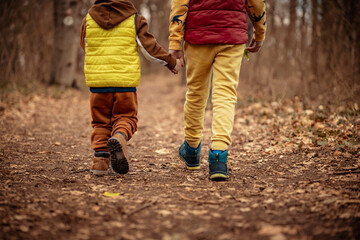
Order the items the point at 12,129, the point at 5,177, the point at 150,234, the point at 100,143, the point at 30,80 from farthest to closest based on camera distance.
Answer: the point at 30,80 → the point at 12,129 → the point at 100,143 → the point at 5,177 → the point at 150,234

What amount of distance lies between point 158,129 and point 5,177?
3245 mm

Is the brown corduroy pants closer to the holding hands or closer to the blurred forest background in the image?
the holding hands

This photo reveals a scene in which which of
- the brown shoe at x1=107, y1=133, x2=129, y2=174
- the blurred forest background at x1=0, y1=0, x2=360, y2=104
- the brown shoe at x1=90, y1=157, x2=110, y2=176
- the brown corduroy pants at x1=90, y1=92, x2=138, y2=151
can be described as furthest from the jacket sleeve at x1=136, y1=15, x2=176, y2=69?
the blurred forest background at x1=0, y1=0, x2=360, y2=104

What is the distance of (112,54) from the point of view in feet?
9.30

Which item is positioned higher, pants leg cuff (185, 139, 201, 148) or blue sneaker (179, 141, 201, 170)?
pants leg cuff (185, 139, 201, 148)

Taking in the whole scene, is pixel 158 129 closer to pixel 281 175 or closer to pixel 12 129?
pixel 12 129

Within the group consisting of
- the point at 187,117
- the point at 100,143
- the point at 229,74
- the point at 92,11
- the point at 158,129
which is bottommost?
the point at 158,129

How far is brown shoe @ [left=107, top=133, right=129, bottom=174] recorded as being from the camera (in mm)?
2602

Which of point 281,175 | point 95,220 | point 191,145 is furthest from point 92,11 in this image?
point 281,175

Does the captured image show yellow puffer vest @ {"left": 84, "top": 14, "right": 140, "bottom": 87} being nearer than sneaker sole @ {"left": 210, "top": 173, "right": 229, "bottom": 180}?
No

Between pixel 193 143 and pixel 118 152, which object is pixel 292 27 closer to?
pixel 193 143

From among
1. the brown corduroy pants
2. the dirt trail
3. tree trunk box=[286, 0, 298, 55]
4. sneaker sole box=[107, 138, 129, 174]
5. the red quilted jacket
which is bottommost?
the dirt trail

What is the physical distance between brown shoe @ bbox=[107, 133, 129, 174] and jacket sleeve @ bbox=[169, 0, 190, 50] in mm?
977

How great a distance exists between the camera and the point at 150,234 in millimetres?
1701
